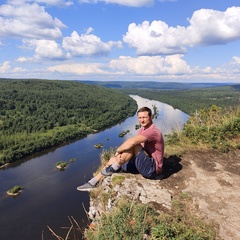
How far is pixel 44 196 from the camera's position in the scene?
36.9 metres

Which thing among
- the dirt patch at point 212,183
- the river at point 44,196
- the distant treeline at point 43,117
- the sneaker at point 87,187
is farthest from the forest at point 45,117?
the sneaker at point 87,187

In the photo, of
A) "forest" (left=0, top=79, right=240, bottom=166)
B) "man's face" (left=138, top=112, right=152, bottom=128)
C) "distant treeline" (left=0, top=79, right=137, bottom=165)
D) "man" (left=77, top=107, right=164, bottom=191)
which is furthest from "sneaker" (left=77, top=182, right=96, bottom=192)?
"distant treeline" (left=0, top=79, right=137, bottom=165)

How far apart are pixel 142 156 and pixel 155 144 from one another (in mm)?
490

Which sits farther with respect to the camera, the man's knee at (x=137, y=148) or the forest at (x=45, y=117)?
the forest at (x=45, y=117)

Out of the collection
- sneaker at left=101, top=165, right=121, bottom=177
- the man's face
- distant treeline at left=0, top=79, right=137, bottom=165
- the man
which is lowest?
distant treeline at left=0, top=79, right=137, bottom=165

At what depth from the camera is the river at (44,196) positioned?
29.1 metres

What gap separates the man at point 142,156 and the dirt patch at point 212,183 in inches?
21.8

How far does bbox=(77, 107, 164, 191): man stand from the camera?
588 cm

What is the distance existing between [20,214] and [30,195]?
508 centimetres

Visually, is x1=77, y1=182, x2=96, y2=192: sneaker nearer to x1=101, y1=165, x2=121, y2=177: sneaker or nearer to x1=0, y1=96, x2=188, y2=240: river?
x1=101, y1=165, x2=121, y2=177: sneaker

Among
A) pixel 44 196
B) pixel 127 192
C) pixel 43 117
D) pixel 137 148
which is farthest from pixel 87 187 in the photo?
pixel 43 117

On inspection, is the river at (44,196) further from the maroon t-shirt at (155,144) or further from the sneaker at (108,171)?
the sneaker at (108,171)

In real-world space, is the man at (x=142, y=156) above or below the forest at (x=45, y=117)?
above

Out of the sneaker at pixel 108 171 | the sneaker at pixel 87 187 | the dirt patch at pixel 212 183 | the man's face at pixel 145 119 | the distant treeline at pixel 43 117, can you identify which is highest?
the man's face at pixel 145 119
